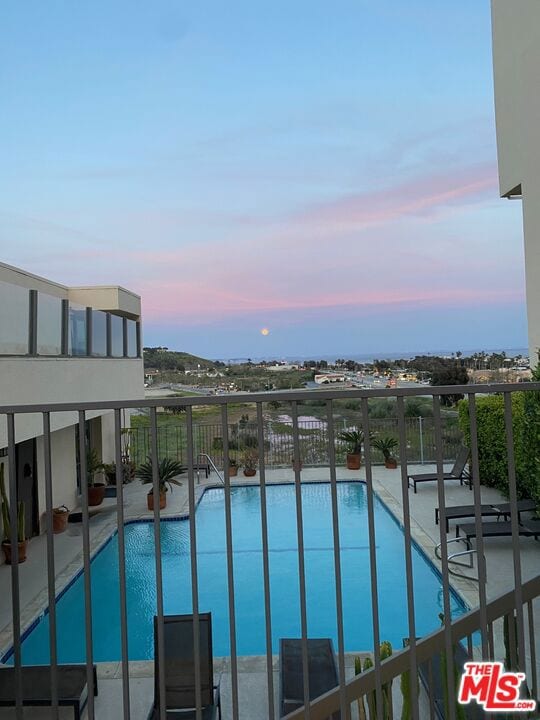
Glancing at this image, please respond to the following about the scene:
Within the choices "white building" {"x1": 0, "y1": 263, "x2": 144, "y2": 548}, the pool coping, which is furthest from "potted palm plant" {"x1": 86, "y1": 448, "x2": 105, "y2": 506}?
the pool coping

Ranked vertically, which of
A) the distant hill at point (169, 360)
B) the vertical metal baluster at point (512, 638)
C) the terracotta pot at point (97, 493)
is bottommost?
the terracotta pot at point (97, 493)

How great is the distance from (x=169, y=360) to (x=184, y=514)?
5.57m

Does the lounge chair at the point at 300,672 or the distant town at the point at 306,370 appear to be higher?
the distant town at the point at 306,370

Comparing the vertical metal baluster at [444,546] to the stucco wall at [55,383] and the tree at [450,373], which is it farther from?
the tree at [450,373]

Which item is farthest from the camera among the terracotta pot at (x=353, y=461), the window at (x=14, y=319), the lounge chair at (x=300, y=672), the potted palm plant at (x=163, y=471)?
the terracotta pot at (x=353, y=461)

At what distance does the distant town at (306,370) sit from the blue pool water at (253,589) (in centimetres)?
264

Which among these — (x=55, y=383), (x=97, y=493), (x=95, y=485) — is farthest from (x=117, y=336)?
(x=55, y=383)

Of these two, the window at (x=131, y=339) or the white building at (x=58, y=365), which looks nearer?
the white building at (x=58, y=365)

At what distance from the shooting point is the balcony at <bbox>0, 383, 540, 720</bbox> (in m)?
1.54

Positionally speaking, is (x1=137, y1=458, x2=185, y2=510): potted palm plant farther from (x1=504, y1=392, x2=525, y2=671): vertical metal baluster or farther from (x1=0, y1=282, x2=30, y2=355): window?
(x1=504, y1=392, x2=525, y2=671): vertical metal baluster

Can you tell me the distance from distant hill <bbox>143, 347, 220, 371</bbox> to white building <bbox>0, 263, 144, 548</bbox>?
0.86 meters

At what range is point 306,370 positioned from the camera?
14477 millimetres

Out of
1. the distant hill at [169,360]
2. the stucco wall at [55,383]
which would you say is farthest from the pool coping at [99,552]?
the distant hill at [169,360]

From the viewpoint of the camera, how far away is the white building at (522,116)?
274 inches
